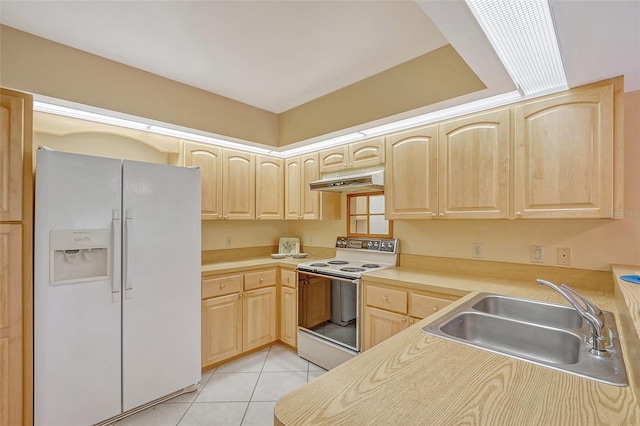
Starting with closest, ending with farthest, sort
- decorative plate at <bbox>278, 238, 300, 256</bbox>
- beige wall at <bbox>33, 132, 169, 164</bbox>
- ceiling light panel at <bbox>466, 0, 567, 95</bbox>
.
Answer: ceiling light panel at <bbox>466, 0, 567, 95</bbox> → beige wall at <bbox>33, 132, 169, 164</bbox> → decorative plate at <bbox>278, 238, 300, 256</bbox>

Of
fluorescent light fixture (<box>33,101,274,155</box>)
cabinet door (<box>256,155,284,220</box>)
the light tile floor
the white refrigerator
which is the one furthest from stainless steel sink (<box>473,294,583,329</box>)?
fluorescent light fixture (<box>33,101,274,155</box>)

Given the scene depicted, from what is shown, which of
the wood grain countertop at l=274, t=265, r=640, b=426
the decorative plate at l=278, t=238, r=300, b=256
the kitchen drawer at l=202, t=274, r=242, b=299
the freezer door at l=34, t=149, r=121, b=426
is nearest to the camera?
the wood grain countertop at l=274, t=265, r=640, b=426

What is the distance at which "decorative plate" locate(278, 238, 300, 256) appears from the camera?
3574 millimetres

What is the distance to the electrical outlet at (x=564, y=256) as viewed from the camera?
6.48ft

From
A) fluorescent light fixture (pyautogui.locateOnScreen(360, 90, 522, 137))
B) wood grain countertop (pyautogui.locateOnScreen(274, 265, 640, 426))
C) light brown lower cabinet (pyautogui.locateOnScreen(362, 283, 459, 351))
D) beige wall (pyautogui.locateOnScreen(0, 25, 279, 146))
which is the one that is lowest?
light brown lower cabinet (pyautogui.locateOnScreen(362, 283, 459, 351))

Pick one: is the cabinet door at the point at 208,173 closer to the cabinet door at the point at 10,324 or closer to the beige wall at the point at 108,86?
the beige wall at the point at 108,86

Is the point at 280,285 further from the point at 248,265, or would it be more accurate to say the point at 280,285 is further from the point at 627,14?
the point at 627,14

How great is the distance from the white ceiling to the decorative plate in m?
1.88

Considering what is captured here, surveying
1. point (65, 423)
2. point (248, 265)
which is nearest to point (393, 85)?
point (248, 265)

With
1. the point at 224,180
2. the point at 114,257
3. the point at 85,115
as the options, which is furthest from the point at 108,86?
the point at 114,257

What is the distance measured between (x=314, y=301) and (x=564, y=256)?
190 centimetres

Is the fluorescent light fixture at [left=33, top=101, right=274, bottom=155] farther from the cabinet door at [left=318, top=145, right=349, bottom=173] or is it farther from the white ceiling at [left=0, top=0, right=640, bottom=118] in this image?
the cabinet door at [left=318, top=145, right=349, bottom=173]

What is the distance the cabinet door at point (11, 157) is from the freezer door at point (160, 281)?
505mm

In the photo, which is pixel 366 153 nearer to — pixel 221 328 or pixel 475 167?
pixel 475 167
